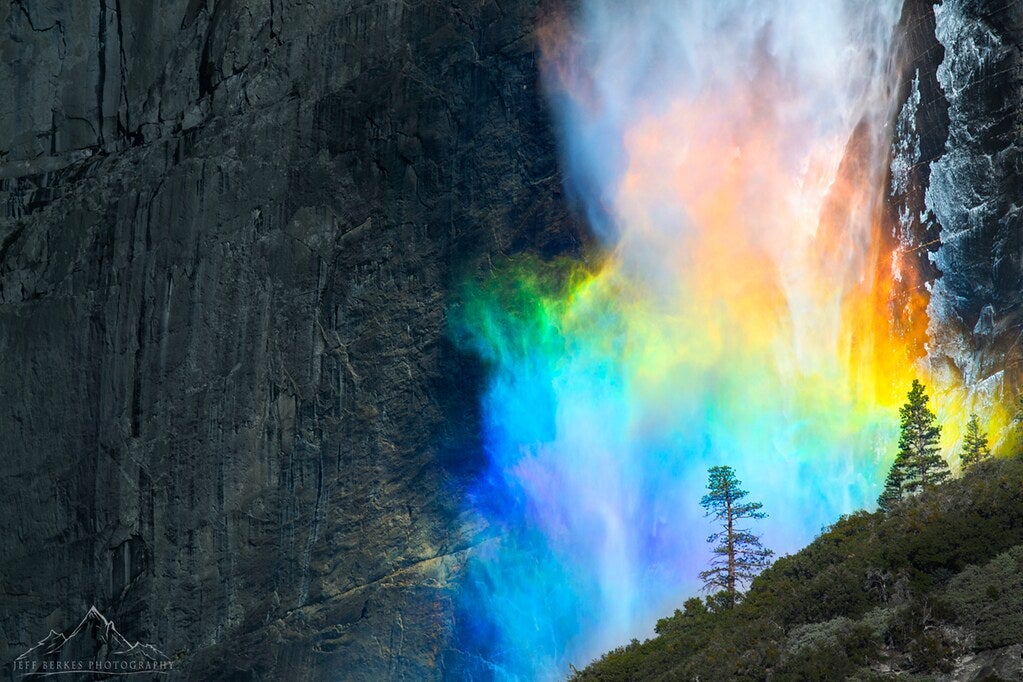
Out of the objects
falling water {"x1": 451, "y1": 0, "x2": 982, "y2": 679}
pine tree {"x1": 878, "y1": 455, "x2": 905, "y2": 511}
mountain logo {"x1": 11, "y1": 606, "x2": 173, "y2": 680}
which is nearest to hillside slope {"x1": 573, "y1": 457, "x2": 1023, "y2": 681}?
pine tree {"x1": 878, "y1": 455, "x2": 905, "y2": 511}

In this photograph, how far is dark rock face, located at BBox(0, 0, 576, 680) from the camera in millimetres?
50469

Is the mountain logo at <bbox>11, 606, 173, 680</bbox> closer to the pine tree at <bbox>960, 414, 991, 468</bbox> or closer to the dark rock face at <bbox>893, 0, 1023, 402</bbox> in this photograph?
the pine tree at <bbox>960, 414, 991, 468</bbox>

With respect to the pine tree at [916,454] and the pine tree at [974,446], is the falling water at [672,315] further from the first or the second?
the pine tree at [974,446]

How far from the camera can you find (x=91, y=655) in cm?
5203

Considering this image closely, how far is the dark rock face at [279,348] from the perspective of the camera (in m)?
50.5

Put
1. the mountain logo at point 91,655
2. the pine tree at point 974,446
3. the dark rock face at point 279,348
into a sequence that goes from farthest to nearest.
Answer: the mountain logo at point 91,655 < the dark rock face at point 279,348 < the pine tree at point 974,446

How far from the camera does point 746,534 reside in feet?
132

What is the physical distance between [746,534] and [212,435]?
20.0m

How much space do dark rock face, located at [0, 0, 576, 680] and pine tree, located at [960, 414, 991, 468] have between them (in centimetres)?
1624

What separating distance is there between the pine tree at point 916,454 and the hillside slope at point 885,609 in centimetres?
173

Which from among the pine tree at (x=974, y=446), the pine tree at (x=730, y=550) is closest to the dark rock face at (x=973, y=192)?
the pine tree at (x=974, y=446)

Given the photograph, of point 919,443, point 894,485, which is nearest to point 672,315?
point 894,485

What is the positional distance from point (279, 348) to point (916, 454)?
71.4 feet

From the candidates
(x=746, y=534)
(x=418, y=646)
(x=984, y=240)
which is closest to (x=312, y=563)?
(x=418, y=646)
